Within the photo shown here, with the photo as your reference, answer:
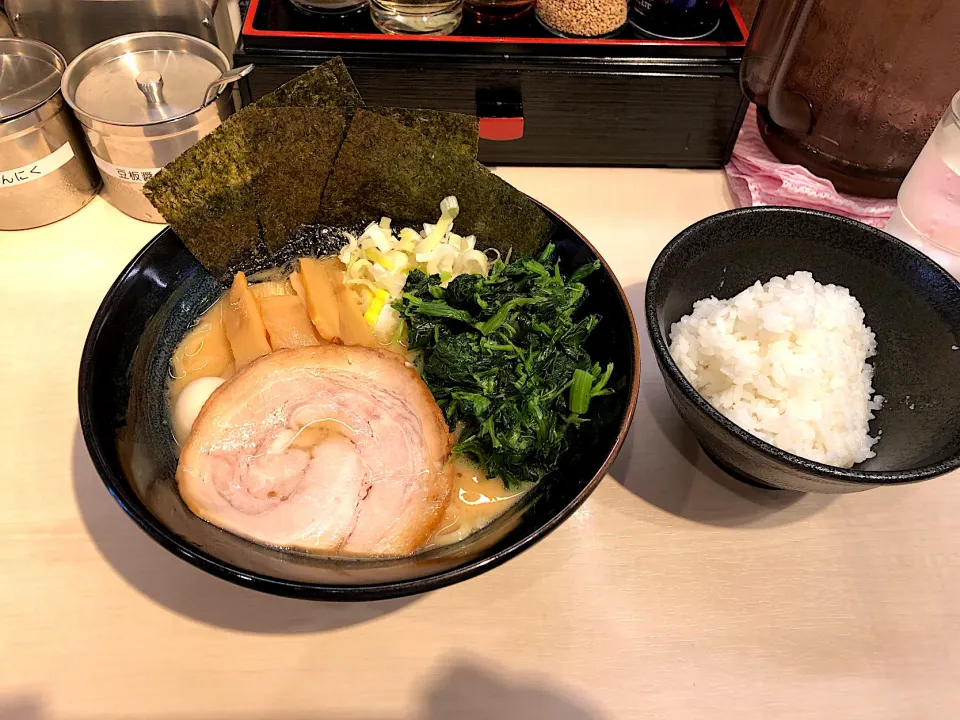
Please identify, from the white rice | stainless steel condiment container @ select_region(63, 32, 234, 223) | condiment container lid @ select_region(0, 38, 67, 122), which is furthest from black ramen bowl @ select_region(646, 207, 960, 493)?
condiment container lid @ select_region(0, 38, 67, 122)

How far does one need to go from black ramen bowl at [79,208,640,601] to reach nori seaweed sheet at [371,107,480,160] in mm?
206

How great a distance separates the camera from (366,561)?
2.90 ft

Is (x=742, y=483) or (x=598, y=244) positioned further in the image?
(x=598, y=244)

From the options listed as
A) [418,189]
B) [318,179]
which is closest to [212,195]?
[318,179]

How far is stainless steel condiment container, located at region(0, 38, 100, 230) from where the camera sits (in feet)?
4.27

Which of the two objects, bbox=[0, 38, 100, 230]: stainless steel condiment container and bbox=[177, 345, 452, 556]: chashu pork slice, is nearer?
bbox=[177, 345, 452, 556]: chashu pork slice

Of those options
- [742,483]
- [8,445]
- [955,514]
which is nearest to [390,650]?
[742,483]

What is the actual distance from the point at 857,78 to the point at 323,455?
4.06 ft

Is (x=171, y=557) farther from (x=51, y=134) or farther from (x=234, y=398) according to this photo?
(x=51, y=134)

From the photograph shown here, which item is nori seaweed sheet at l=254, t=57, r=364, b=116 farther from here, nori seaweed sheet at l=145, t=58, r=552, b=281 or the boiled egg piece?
the boiled egg piece

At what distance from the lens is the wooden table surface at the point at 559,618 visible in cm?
90

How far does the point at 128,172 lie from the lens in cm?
137

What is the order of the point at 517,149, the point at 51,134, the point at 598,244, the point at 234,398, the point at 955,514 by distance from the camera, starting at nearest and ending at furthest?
the point at 234,398 < the point at 955,514 < the point at 51,134 < the point at 598,244 < the point at 517,149

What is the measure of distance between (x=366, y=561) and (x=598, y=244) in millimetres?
879
